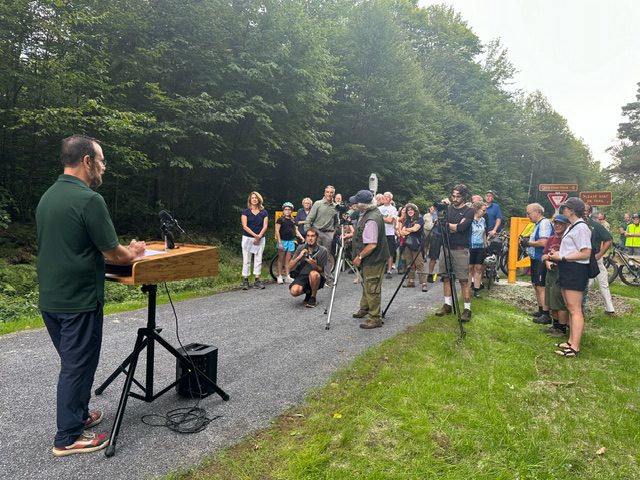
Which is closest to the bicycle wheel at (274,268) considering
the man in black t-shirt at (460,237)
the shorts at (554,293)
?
the man in black t-shirt at (460,237)

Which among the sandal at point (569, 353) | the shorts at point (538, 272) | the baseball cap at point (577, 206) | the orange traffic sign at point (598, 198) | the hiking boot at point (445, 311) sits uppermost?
the orange traffic sign at point (598, 198)

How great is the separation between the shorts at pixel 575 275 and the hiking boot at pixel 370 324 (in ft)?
8.60

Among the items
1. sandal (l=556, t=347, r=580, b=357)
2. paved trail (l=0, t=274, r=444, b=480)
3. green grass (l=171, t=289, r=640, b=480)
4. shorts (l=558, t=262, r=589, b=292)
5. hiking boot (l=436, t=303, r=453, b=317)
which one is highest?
shorts (l=558, t=262, r=589, b=292)

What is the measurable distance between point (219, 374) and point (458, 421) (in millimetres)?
2439

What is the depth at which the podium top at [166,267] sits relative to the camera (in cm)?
269

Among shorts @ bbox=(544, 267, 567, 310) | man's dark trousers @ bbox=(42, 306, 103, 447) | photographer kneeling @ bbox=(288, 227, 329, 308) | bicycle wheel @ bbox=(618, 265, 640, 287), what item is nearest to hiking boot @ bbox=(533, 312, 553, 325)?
shorts @ bbox=(544, 267, 567, 310)

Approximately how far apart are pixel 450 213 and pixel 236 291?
15.7ft

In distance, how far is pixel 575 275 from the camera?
16.6 feet

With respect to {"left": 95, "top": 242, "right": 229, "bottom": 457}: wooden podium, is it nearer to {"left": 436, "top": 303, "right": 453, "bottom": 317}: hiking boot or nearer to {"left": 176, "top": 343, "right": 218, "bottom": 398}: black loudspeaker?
{"left": 176, "top": 343, "right": 218, "bottom": 398}: black loudspeaker

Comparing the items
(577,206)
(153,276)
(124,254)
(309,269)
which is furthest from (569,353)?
(124,254)

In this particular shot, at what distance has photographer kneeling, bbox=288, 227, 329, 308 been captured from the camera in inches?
289

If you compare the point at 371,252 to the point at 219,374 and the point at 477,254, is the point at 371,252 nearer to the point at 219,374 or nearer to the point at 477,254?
the point at 219,374

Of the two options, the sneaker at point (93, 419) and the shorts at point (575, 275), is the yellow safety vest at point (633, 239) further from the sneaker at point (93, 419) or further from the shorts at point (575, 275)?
the sneaker at point (93, 419)

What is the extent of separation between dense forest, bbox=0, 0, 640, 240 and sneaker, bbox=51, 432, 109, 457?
24.3 feet
